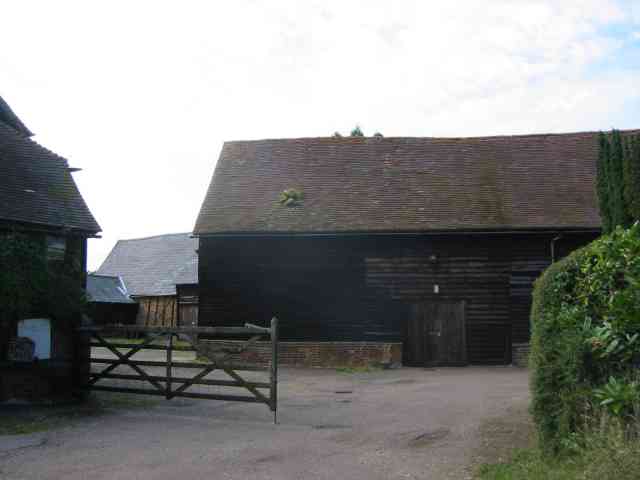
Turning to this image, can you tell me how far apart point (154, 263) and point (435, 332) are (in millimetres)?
29098

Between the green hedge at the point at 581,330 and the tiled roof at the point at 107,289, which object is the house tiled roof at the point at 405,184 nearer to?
the green hedge at the point at 581,330

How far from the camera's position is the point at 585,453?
688 centimetres

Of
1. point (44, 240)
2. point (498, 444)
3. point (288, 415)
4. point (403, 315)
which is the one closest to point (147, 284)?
point (403, 315)

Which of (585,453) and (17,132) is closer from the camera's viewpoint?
(585,453)

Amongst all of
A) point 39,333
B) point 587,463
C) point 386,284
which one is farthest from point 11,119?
point 587,463

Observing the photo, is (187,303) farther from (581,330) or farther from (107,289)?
(581,330)

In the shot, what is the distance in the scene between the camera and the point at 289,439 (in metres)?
10.4

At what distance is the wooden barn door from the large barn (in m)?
0.03

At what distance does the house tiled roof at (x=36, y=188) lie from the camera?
1492 centimetres

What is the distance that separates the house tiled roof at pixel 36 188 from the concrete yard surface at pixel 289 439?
4708 mm

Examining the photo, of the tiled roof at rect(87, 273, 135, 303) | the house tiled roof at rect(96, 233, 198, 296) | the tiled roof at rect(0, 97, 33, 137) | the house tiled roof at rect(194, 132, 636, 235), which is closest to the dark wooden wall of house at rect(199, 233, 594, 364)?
the house tiled roof at rect(194, 132, 636, 235)

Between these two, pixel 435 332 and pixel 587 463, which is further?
pixel 435 332

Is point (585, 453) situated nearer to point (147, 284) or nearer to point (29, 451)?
point (29, 451)

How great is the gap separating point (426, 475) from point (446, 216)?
15.8 metres
